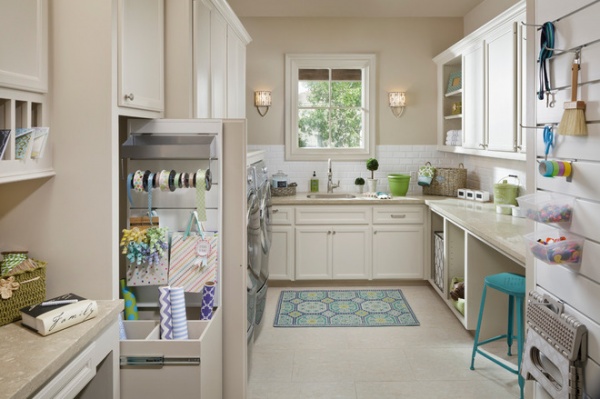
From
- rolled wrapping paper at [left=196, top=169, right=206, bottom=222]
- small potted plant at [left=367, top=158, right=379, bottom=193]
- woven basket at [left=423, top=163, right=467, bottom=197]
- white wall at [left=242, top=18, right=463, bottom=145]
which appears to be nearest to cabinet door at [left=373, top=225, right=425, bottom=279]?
woven basket at [left=423, top=163, right=467, bottom=197]

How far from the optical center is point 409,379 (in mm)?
3387

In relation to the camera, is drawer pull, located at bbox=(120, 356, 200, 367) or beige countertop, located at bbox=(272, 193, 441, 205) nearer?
drawer pull, located at bbox=(120, 356, 200, 367)

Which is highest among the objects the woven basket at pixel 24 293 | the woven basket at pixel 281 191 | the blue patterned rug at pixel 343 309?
the woven basket at pixel 281 191

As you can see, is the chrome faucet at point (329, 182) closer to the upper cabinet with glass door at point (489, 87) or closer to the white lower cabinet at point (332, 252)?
the white lower cabinet at point (332, 252)

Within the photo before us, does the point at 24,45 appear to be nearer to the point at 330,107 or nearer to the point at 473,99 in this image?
the point at 473,99

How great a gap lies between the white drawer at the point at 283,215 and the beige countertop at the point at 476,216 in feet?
0.20

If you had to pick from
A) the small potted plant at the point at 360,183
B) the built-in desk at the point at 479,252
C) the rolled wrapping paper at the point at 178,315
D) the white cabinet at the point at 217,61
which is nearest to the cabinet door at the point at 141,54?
the white cabinet at the point at 217,61

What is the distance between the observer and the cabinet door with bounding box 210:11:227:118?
345 centimetres

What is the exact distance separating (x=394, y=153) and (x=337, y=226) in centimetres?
123

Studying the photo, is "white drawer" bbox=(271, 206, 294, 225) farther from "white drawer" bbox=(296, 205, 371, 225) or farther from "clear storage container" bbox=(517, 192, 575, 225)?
"clear storage container" bbox=(517, 192, 575, 225)

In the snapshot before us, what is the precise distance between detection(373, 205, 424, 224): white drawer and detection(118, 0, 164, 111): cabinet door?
3.12 m

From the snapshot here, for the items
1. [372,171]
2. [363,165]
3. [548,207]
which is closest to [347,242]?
[372,171]

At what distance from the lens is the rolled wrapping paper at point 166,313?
7.58 feet

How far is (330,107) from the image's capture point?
242 inches
